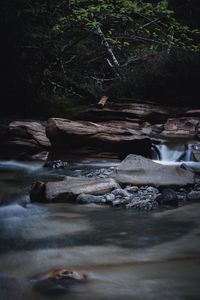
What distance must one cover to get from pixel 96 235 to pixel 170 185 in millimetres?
2701

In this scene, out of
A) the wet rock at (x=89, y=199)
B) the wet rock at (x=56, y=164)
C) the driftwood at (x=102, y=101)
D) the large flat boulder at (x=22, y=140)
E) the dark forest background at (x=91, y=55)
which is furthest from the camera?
the driftwood at (x=102, y=101)

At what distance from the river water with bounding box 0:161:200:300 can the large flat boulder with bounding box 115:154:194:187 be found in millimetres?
1084

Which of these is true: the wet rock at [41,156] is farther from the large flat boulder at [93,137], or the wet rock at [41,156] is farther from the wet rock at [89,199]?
the wet rock at [89,199]

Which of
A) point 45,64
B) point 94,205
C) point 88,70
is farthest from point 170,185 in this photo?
point 88,70

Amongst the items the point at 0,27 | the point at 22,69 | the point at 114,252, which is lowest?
the point at 114,252

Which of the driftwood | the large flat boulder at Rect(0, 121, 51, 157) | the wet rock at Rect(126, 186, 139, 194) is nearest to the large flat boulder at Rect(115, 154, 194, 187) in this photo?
the wet rock at Rect(126, 186, 139, 194)

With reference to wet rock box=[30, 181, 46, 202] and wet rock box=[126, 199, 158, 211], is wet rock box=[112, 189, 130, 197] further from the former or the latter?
wet rock box=[30, 181, 46, 202]

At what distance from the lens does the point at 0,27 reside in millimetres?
13508

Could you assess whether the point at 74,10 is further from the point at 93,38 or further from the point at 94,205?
the point at 94,205

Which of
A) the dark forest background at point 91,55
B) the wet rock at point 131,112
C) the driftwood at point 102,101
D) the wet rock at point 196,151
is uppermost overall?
the dark forest background at point 91,55

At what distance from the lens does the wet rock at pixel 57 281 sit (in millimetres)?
4180

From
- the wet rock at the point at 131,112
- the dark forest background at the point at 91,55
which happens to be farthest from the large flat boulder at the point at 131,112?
the dark forest background at the point at 91,55

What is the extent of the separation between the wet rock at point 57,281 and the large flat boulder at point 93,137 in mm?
6873

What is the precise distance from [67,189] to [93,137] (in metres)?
3.78
